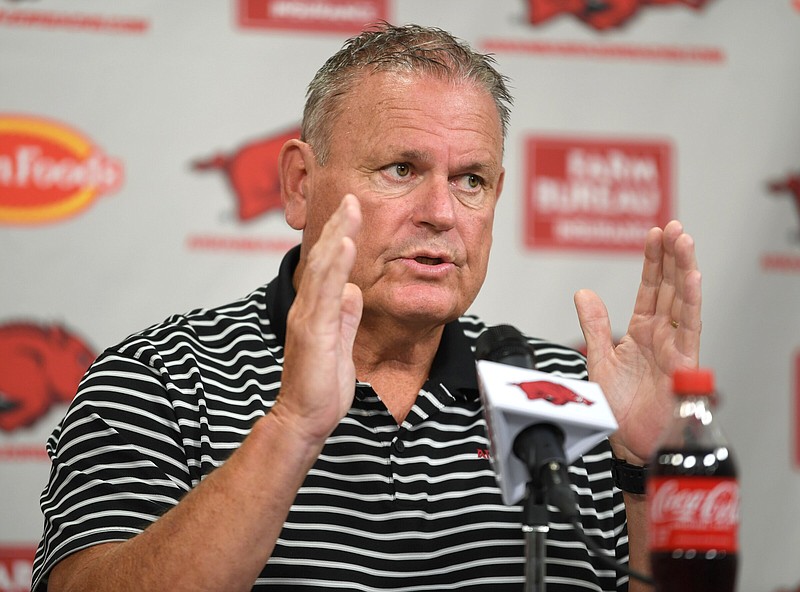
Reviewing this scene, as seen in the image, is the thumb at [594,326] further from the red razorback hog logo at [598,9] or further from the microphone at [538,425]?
the red razorback hog logo at [598,9]

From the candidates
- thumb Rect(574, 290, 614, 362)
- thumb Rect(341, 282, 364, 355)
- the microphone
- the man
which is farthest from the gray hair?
the microphone

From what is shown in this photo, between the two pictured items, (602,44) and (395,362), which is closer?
(395,362)

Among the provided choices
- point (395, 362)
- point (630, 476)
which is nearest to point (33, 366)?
point (395, 362)

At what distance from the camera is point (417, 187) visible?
6.18 feet

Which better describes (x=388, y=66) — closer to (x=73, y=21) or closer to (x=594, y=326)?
(x=594, y=326)

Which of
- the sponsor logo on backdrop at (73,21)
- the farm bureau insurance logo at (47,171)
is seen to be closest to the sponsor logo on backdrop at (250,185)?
the farm bureau insurance logo at (47,171)

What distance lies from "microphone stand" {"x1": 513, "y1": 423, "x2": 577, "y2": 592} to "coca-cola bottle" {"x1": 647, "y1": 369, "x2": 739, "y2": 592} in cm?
10

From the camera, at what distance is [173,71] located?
9.21 ft

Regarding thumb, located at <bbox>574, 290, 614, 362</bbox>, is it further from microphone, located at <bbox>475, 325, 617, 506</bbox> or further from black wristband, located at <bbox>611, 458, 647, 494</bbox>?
microphone, located at <bbox>475, 325, 617, 506</bbox>

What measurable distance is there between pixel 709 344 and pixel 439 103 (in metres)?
1.45

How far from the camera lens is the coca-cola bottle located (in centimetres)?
110

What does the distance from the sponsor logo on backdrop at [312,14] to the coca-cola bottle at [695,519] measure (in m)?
1.97

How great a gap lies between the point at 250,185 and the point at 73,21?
0.61 meters

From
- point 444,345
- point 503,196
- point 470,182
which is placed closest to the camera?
point 470,182
